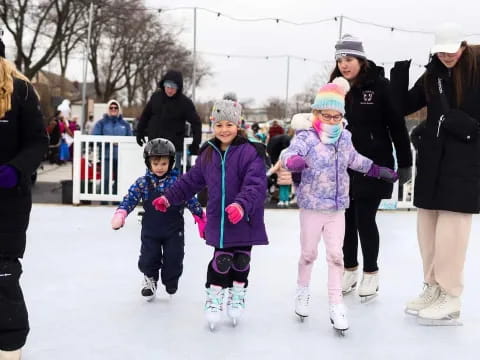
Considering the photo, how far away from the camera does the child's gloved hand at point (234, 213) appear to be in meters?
2.85

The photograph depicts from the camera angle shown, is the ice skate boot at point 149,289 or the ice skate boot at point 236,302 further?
the ice skate boot at point 149,289

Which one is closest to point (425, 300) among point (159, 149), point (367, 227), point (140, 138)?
point (367, 227)

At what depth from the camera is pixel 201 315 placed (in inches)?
133

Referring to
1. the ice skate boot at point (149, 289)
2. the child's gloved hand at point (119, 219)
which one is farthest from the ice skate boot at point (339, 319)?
the child's gloved hand at point (119, 219)

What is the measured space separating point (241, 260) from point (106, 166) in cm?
479

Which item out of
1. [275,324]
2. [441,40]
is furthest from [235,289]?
[441,40]

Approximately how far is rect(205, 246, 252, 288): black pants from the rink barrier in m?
4.34

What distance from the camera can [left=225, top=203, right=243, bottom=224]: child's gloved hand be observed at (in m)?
2.85

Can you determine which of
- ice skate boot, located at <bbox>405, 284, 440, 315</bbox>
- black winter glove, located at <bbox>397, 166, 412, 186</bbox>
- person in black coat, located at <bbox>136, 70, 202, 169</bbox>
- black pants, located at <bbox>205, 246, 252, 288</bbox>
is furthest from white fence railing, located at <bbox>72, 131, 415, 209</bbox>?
black pants, located at <bbox>205, 246, 252, 288</bbox>

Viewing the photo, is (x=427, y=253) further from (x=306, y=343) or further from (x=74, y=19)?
(x=74, y=19)

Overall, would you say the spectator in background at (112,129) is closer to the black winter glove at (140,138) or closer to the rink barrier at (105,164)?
the rink barrier at (105,164)

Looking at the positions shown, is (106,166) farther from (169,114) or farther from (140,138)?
(169,114)

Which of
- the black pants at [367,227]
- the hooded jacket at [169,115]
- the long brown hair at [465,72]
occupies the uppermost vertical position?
the long brown hair at [465,72]

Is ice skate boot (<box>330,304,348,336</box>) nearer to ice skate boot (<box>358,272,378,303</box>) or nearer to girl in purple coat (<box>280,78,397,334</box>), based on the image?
girl in purple coat (<box>280,78,397,334</box>)
